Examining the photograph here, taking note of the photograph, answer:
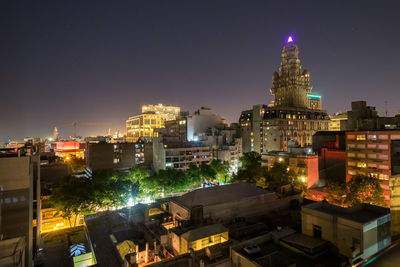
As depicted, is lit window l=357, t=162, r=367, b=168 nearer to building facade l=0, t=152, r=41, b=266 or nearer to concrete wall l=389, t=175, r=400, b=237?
concrete wall l=389, t=175, r=400, b=237

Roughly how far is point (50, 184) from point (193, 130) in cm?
6299

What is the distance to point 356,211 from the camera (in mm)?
19984

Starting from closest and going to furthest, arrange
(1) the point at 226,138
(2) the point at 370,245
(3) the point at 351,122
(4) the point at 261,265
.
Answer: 1. (4) the point at 261,265
2. (2) the point at 370,245
3. (3) the point at 351,122
4. (1) the point at 226,138

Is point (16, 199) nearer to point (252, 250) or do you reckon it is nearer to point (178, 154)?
point (252, 250)

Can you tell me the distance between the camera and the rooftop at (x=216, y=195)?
95.7 ft

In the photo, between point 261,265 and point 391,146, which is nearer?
point 261,265

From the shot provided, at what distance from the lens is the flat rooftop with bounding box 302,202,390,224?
18442 millimetres

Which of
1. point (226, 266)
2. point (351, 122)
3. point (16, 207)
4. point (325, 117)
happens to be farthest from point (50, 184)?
point (325, 117)

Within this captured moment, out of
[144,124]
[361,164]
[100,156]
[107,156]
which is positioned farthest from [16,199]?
[144,124]

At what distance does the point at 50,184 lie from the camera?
54.2 m

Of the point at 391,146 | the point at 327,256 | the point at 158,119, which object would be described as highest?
the point at 158,119

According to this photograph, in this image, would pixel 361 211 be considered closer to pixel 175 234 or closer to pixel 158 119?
pixel 175 234

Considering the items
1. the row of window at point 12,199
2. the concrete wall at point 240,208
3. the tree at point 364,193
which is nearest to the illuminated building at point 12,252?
the row of window at point 12,199

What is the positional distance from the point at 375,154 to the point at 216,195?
40.9m
